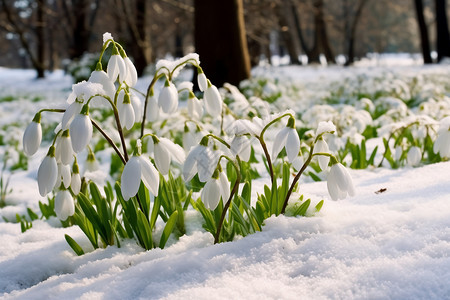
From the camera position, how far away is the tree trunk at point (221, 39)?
6410mm

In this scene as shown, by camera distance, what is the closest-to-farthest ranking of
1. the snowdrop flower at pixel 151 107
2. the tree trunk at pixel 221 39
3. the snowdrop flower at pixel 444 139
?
1. the snowdrop flower at pixel 151 107
2. the snowdrop flower at pixel 444 139
3. the tree trunk at pixel 221 39

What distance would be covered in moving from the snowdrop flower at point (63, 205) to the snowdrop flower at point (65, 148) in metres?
0.26

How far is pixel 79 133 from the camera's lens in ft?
4.54

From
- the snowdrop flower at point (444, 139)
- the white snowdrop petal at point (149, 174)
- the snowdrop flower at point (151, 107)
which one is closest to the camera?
the white snowdrop petal at point (149, 174)

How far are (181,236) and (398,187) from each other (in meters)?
0.96

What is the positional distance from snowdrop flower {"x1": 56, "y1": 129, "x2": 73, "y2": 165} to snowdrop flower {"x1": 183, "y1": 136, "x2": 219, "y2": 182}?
0.35 metres

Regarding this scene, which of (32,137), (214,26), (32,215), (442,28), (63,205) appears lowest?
(32,215)

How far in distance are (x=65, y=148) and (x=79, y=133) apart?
0.15m

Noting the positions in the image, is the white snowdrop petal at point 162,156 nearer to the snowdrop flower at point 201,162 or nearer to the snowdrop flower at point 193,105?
the snowdrop flower at point 201,162

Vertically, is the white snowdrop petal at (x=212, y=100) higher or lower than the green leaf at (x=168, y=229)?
higher

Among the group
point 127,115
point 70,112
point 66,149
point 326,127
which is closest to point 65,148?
point 66,149

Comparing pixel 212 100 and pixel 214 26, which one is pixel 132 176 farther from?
pixel 214 26

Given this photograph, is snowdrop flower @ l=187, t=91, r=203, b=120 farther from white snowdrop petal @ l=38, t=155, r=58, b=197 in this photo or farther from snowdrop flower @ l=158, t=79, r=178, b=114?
→ white snowdrop petal @ l=38, t=155, r=58, b=197

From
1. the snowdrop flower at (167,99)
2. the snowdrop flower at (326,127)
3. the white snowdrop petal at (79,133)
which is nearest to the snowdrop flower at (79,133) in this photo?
the white snowdrop petal at (79,133)
